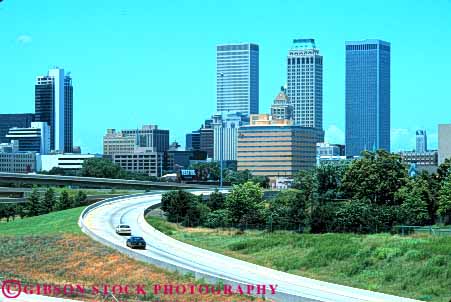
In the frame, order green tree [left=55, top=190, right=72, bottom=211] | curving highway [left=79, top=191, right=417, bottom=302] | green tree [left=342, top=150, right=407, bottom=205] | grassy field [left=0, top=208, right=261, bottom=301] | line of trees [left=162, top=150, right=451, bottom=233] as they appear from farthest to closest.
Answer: green tree [left=55, top=190, right=72, bottom=211], green tree [left=342, top=150, right=407, bottom=205], line of trees [left=162, top=150, right=451, bottom=233], grassy field [left=0, top=208, right=261, bottom=301], curving highway [left=79, top=191, right=417, bottom=302]

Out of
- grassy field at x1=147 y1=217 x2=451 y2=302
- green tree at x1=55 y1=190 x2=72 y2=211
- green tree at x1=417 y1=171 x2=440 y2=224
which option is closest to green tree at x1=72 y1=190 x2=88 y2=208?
green tree at x1=55 y1=190 x2=72 y2=211

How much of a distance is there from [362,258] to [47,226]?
139 feet

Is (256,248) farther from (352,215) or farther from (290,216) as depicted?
(290,216)

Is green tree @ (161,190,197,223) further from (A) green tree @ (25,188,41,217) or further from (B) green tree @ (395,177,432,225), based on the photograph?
(A) green tree @ (25,188,41,217)

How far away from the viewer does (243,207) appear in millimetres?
101188

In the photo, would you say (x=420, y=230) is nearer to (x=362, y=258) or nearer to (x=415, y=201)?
(x=415, y=201)

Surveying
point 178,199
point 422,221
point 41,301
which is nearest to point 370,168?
point 422,221

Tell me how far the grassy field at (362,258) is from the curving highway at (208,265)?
186 cm

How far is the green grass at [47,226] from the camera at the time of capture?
8788 centimetres

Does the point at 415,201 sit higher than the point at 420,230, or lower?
higher

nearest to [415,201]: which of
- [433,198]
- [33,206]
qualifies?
[433,198]

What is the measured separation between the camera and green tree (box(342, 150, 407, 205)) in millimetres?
108375

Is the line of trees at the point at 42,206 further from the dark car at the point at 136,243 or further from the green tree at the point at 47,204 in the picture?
the dark car at the point at 136,243

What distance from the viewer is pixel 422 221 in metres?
96.4
